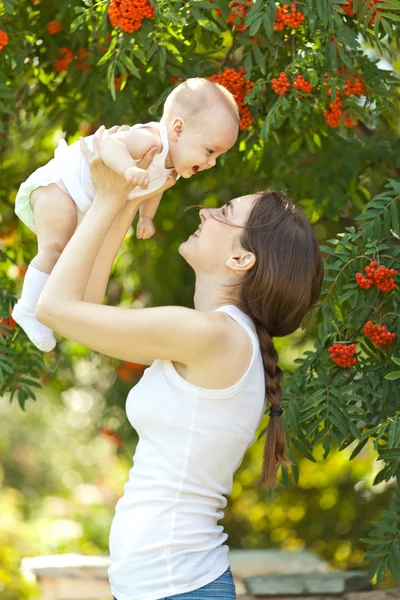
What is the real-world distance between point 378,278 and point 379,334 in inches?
7.7

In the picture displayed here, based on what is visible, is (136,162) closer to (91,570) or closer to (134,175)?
(134,175)

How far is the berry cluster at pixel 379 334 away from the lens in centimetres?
319

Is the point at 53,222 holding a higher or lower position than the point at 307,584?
higher

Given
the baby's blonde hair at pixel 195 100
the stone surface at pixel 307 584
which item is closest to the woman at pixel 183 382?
the baby's blonde hair at pixel 195 100

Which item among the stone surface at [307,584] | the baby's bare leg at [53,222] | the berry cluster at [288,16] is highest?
the berry cluster at [288,16]

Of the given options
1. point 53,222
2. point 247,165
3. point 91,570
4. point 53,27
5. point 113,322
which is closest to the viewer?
point 113,322

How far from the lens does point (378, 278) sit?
10.4 feet

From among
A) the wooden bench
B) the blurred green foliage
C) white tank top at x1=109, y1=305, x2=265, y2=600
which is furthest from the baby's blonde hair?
the wooden bench

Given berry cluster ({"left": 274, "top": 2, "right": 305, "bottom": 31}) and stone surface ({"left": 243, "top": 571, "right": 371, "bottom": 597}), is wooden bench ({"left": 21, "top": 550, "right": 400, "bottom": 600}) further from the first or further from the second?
berry cluster ({"left": 274, "top": 2, "right": 305, "bottom": 31})

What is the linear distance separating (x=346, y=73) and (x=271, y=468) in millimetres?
1607

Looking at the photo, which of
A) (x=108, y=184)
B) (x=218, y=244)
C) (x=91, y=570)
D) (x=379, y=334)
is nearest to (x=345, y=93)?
(x=379, y=334)

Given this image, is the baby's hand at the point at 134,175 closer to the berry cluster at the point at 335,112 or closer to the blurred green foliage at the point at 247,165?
the blurred green foliage at the point at 247,165

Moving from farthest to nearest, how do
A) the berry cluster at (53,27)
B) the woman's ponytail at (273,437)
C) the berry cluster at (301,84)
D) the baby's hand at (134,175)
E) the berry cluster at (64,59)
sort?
the berry cluster at (64,59), the berry cluster at (53,27), the berry cluster at (301,84), the woman's ponytail at (273,437), the baby's hand at (134,175)

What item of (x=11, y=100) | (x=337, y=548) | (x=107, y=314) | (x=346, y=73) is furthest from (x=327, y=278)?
(x=337, y=548)
